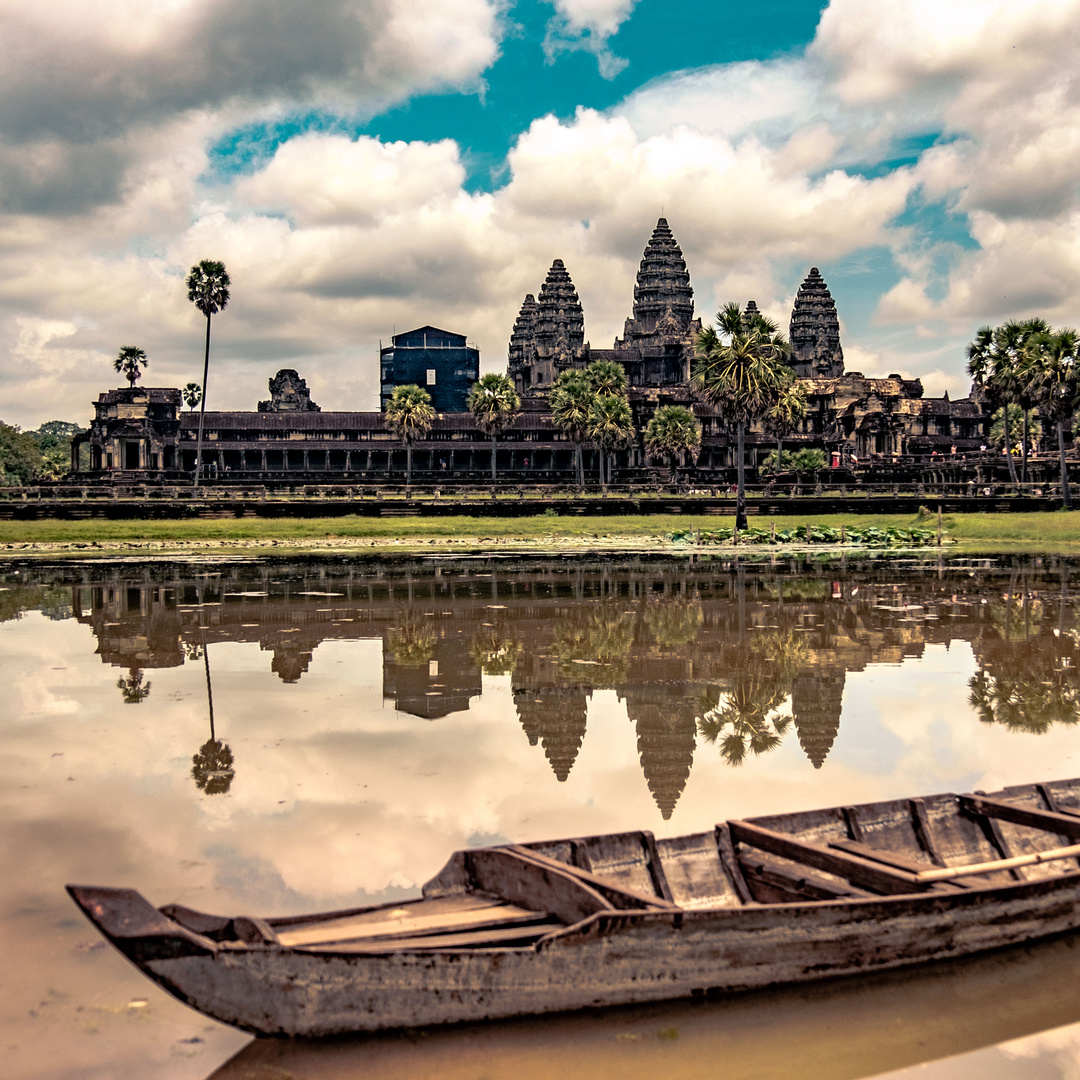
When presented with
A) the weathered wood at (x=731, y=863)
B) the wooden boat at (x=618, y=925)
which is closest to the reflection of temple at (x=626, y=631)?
the weathered wood at (x=731, y=863)

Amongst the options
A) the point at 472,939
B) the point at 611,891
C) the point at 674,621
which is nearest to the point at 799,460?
the point at 674,621

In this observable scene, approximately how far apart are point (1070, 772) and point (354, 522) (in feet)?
140

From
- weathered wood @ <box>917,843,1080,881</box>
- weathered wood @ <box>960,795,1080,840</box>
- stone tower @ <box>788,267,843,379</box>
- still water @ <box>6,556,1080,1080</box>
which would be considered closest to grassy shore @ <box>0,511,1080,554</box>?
still water @ <box>6,556,1080,1080</box>

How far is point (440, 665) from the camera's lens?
17172 mm

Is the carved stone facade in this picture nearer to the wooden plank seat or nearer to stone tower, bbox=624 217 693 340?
stone tower, bbox=624 217 693 340

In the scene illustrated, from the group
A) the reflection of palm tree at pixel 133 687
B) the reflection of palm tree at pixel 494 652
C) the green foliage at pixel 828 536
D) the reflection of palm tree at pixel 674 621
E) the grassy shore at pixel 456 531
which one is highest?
the grassy shore at pixel 456 531

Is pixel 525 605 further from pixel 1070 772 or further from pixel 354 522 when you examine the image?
pixel 354 522

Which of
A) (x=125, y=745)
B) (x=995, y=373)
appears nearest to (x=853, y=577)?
(x=125, y=745)

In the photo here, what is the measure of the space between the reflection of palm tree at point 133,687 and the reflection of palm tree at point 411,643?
12.5 feet

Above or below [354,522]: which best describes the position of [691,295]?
above

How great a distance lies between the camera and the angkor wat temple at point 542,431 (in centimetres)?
8744

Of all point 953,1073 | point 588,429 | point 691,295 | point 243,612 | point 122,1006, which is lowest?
point 953,1073

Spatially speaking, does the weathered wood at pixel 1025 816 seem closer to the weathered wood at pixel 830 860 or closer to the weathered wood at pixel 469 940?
the weathered wood at pixel 830 860

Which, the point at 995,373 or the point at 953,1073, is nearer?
the point at 953,1073
